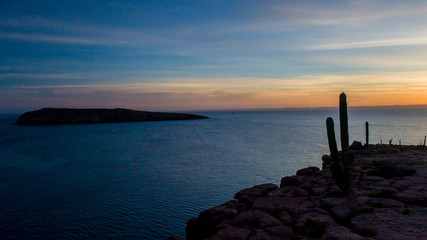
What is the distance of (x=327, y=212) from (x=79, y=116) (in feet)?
481

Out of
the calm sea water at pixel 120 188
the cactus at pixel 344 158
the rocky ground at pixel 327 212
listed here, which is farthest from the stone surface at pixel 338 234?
the calm sea water at pixel 120 188

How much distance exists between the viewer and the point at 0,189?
67.2 feet

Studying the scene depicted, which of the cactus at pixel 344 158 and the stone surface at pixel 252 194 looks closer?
the cactus at pixel 344 158

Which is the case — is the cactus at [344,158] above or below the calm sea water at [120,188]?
above

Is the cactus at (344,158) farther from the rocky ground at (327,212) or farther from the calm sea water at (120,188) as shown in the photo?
the calm sea water at (120,188)

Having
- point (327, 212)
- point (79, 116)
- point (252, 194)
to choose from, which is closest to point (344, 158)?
point (327, 212)

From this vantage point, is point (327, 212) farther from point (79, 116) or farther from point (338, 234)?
point (79, 116)

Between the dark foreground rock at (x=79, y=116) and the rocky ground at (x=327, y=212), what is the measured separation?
457 feet

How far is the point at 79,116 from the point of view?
137 metres

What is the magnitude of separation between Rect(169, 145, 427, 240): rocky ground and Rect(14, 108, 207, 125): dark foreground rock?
13929 centimetres

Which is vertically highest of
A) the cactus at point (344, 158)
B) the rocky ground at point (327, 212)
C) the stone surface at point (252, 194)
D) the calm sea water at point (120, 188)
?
the cactus at point (344, 158)

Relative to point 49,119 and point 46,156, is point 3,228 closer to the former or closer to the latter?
point 46,156

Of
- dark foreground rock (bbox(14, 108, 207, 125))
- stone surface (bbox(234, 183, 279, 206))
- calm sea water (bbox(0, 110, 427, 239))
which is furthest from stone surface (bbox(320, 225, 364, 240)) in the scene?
dark foreground rock (bbox(14, 108, 207, 125))

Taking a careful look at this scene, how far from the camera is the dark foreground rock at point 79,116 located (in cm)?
12781
